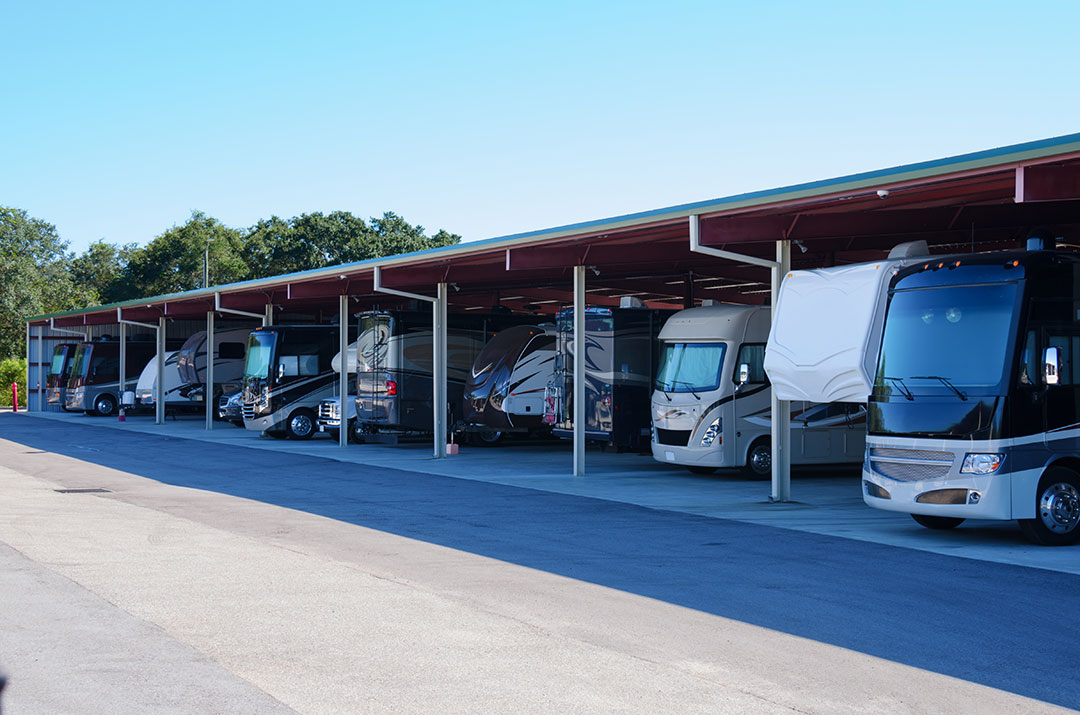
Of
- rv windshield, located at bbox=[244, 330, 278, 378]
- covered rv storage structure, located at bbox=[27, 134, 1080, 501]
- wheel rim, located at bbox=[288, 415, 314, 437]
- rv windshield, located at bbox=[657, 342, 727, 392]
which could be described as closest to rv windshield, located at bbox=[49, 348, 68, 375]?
covered rv storage structure, located at bbox=[27, 134, 1080, 501]

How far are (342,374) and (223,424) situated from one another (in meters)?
11.4

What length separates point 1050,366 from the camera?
10742 millimetres

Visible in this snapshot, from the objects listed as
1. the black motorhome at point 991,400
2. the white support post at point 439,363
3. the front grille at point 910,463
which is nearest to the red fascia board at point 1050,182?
the black motorhome at point 991,400

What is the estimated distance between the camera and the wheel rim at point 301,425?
27.4 meters

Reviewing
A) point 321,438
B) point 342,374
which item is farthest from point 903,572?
point 321,438

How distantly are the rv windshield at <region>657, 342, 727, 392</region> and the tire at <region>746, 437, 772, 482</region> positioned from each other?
45.8 inches

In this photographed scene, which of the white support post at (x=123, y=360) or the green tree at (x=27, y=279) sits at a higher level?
the green tree at (x=27, y=279)

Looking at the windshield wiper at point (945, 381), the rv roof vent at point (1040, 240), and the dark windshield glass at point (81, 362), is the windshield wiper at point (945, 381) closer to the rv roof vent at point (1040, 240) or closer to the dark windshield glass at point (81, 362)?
the rv roof vent at point (1040, 240)

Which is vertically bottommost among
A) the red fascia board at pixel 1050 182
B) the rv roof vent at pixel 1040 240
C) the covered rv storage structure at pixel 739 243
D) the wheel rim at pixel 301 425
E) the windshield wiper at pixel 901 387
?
the wheel rim at pixel 301 425

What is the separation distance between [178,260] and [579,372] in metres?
56.8

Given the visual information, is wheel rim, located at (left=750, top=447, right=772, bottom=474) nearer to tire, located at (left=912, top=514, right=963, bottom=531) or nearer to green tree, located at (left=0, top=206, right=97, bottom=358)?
tire, located at (left=912, top=514, right=963, bottom=531)

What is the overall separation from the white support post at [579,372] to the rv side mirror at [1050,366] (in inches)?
331

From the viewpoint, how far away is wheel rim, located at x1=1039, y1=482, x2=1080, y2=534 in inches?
421

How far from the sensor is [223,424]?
3466 centimetres
